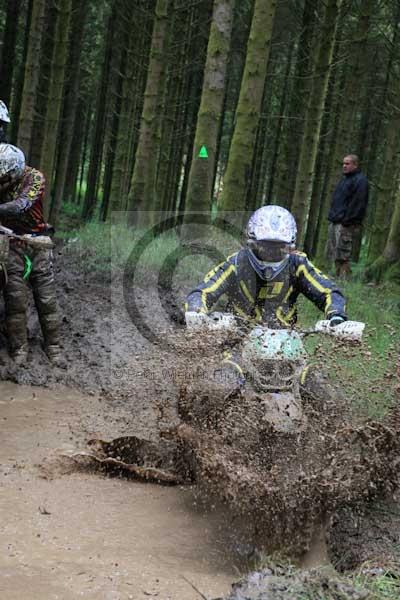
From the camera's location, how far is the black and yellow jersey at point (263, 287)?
5.35m

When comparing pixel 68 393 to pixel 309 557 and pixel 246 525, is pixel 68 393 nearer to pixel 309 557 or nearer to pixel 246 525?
pixel 246 525

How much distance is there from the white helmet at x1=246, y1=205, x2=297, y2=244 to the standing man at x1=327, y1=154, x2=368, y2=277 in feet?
25.1

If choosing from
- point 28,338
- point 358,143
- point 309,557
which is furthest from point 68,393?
point 358,143

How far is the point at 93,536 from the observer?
3959 millimetres

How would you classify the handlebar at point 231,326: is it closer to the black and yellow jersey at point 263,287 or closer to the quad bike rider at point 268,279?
the quad bike rider at point 268,279

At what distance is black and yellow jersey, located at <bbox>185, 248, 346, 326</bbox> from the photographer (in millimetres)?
5348

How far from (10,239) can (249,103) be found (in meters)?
4.82

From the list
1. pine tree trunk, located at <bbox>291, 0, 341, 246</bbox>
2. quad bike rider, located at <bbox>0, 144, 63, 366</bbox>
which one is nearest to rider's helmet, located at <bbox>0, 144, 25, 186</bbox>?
quad bike rider, located at <bbox>0, 144, 63, 366</bbox>

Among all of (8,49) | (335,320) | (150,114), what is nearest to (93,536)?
(335,320)

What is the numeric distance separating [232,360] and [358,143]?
24178 millimetres

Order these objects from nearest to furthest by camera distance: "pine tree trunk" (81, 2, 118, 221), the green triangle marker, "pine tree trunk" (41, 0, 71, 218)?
the green triangle marker < "pine tree trunk" (41, 0, 71, 218) < "pine tree trunk" (81, 2, 118, 221)

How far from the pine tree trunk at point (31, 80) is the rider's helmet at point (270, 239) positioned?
730 centimetres

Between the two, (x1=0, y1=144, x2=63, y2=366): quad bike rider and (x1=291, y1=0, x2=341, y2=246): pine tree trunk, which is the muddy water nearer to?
(x1=0, y1=144, x2=63, y2=366): quad bike rider

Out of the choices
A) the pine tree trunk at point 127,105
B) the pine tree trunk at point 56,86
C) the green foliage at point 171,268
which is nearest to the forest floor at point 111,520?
the green foliage at point 171,268
